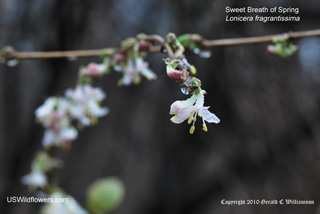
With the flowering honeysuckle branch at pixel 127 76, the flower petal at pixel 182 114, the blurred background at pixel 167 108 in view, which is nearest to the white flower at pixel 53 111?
the flowering honeysuckle branch at pixel 127 76

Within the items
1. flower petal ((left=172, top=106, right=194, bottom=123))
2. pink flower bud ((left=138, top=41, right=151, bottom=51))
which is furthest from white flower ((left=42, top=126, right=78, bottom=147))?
flower petal ((left=172, top=106, right=194, bottom=123))

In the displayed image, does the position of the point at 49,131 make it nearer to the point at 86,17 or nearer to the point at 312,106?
the point at 86,17

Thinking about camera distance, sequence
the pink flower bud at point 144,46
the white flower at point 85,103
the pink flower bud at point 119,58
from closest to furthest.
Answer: the pink flower bud at point 144,46 → the pink flower bud at point 119,58 → the white flower at point 85,103

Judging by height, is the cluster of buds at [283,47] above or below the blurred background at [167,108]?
below

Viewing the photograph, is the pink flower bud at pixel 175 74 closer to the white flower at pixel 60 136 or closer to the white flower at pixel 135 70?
the white flower at pixel 135 70

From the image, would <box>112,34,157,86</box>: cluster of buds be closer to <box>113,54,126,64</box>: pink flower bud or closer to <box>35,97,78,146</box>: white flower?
<box>113,54,126,64</box>: pink flower bud

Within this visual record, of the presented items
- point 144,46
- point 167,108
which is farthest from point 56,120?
point 167,108

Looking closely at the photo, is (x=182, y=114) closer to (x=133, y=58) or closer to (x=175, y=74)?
(x=175, y=74)

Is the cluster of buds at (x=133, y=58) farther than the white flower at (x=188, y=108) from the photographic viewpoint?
Yes
